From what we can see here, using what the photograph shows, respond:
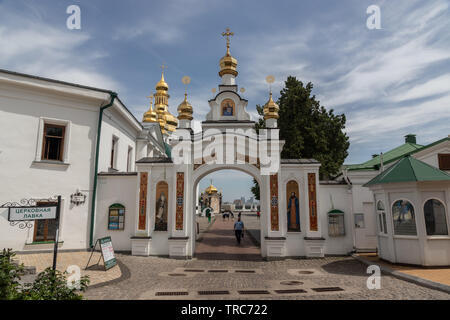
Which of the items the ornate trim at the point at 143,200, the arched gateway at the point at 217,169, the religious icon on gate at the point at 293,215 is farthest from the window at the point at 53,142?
the religious icon on gate at the point at 293,215

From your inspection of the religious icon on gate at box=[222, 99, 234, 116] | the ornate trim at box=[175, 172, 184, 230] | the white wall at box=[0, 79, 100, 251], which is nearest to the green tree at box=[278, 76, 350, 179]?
the religious icon on gate at box=[222, 99, 234, 116]

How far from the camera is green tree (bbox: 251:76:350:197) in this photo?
20438 mm

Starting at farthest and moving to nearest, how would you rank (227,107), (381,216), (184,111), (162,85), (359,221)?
1. (162,85)
2. (227,107)
3. (184,111)
4. (359,221)
5. (381,216)

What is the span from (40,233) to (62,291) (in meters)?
9.41

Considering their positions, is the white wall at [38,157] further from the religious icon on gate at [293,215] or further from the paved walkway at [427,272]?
the paved walkway at [427,272]

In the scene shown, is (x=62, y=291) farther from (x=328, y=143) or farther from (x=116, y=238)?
(x=328, y=143)

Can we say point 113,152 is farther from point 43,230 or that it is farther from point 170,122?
point 170,122

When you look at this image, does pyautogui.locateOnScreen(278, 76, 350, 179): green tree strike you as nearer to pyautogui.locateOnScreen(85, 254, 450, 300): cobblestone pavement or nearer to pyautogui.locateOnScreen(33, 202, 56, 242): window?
pyautogui.locateOnScreen(85, 254, 450, 300): cobblestone pavement

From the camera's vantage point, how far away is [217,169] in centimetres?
1307

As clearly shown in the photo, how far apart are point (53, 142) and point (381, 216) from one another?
15.0 metres

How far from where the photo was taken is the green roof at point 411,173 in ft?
31.3

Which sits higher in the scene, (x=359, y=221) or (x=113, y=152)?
(x=113, y=152)

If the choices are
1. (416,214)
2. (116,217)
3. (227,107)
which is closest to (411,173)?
(416,214)
